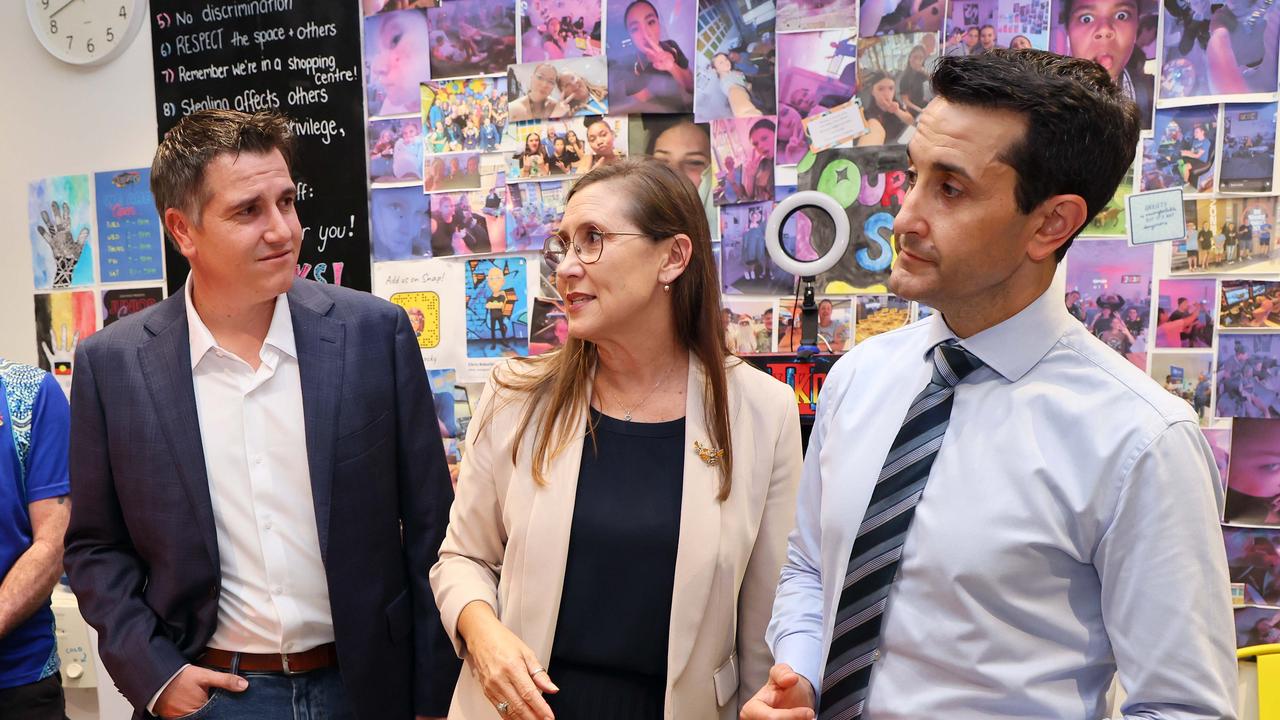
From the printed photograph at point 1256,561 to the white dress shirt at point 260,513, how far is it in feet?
6.72

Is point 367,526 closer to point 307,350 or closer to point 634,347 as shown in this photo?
point 307,350

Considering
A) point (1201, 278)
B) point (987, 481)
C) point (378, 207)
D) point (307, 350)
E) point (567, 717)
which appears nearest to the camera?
point (987, 481)

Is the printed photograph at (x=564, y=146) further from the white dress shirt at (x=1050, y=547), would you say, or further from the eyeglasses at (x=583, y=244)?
the white dress shirt at (x=1050, y=547)

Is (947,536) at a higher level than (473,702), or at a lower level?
higher

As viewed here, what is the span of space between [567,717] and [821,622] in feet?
1.60

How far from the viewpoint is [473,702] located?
1.57 meters

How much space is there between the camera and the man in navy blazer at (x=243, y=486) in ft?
5.50

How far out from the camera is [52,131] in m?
3.09

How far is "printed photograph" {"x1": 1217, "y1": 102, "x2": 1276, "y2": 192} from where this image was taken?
6.70 feet

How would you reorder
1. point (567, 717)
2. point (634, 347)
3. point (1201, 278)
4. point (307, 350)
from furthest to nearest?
point (1201, 278), point (307, 350), point (634, 347), point (567, 717)

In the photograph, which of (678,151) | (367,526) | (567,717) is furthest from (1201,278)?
(367,526)

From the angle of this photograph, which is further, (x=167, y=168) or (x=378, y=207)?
(x=378, y=207)

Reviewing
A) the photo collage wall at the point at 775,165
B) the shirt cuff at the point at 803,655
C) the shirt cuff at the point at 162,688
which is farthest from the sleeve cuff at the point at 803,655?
the shirt cuff at the point at 162,688

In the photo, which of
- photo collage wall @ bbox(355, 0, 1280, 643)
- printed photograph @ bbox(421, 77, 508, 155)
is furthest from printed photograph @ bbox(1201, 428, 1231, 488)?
printed photograph @ bbox(421, 77, 508, 155)
